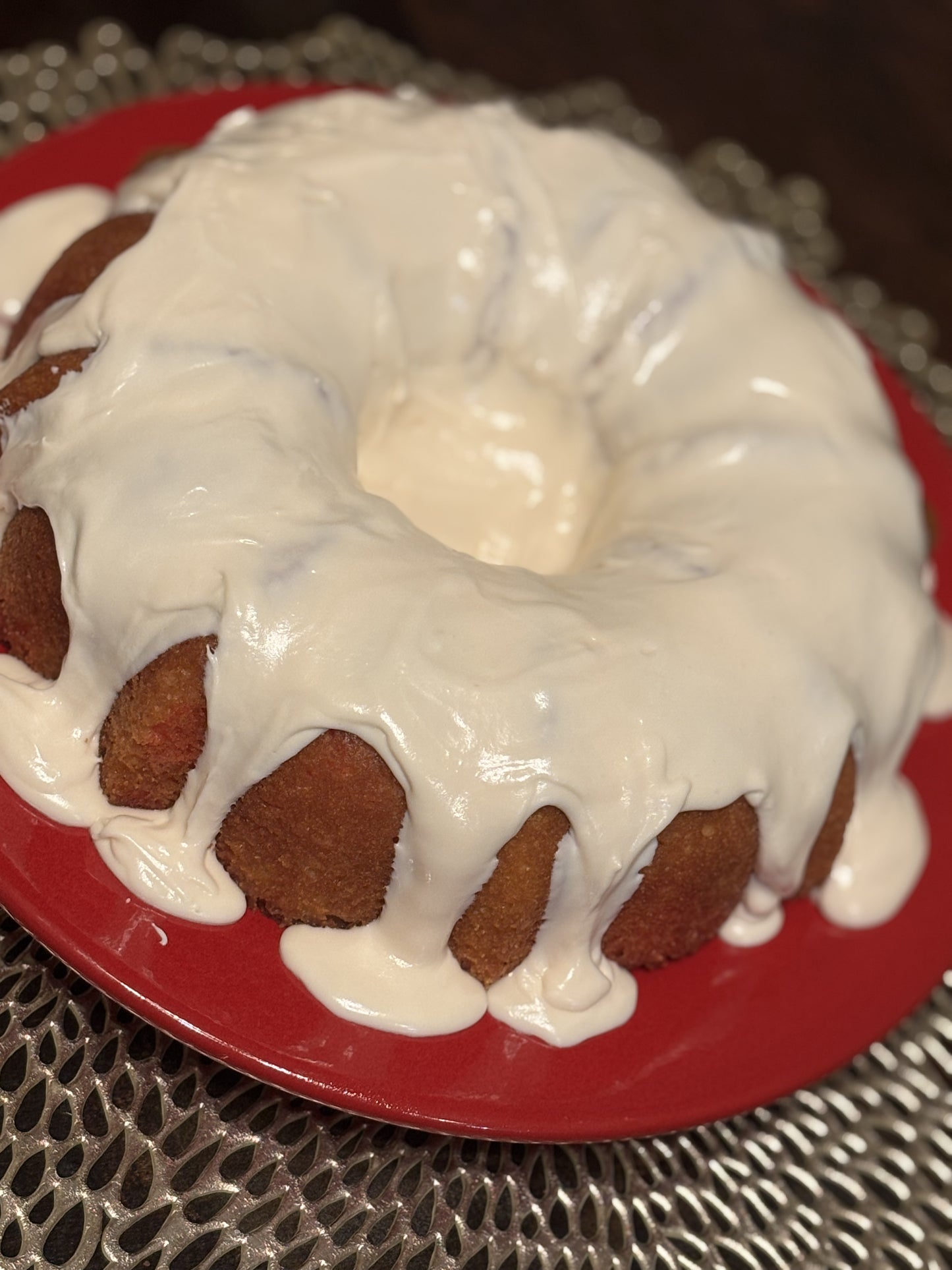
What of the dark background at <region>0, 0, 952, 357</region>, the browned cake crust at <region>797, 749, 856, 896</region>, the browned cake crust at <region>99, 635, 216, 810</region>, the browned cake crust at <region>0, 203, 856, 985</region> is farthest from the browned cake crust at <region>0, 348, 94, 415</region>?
the dark background at <region>0, 0, 952, 357</region>

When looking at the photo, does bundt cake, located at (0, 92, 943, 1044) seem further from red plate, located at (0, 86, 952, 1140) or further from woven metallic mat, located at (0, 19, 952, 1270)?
woven metallic mat, located at (0, 19, 952, 1270)

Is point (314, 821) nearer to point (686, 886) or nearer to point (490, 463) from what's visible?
point (686, 886)

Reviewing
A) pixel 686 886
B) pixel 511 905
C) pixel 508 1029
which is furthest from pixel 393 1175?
pixel 686 886

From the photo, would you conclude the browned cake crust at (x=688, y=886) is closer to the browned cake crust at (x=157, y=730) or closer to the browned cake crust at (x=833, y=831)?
the browned cake crust at (x=833, y=831)

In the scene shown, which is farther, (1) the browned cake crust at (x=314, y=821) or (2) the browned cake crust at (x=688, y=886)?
(2) the browned cake crust at (x=688, y=886)

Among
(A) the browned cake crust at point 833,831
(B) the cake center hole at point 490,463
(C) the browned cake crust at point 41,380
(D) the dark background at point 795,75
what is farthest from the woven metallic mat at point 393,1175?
(D) the dark background at point 795,75
